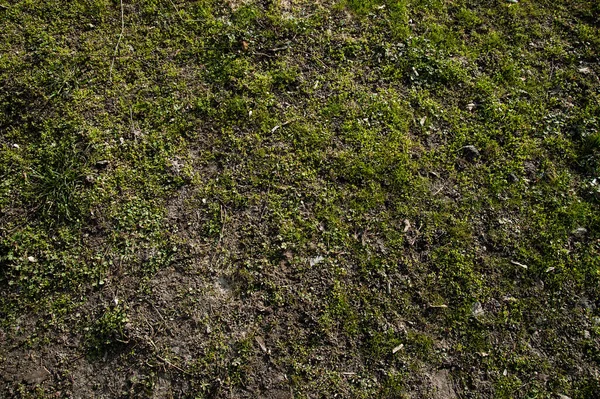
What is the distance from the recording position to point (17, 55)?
4.66 m

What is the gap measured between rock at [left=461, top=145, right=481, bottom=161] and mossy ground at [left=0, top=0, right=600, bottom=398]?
Answer: 15mm

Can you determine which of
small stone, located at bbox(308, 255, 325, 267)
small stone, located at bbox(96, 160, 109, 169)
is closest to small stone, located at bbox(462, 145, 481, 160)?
small stone, located at bbox(308, 255, 325, 267)

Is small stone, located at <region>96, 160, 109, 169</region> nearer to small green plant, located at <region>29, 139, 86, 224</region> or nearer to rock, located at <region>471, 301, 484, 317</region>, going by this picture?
small green plant, located at <region>29, 139, 86, 224</region>

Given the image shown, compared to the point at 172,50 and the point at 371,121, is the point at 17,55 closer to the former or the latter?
the point at 172,50

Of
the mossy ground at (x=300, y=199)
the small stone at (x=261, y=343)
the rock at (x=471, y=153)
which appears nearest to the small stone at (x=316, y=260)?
the mossy ground at (x=300, y=199)

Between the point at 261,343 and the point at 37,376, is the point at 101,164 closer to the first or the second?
the point at 37,376

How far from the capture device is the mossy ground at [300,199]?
362 centimetres

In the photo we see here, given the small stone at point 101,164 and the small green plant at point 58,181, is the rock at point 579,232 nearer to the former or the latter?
the small stone at point 101,164

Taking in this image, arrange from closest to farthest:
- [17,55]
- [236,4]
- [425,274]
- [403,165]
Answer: [425,274], [403,165], [17,55], [236,4]

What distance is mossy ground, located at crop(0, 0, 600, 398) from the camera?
3.62 m

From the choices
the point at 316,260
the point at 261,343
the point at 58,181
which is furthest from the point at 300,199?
the point at 58,181

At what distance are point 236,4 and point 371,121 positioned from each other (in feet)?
6.42

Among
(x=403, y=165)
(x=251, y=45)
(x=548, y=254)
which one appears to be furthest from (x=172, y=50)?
(x=548, y=254)

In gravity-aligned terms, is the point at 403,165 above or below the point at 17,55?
below
